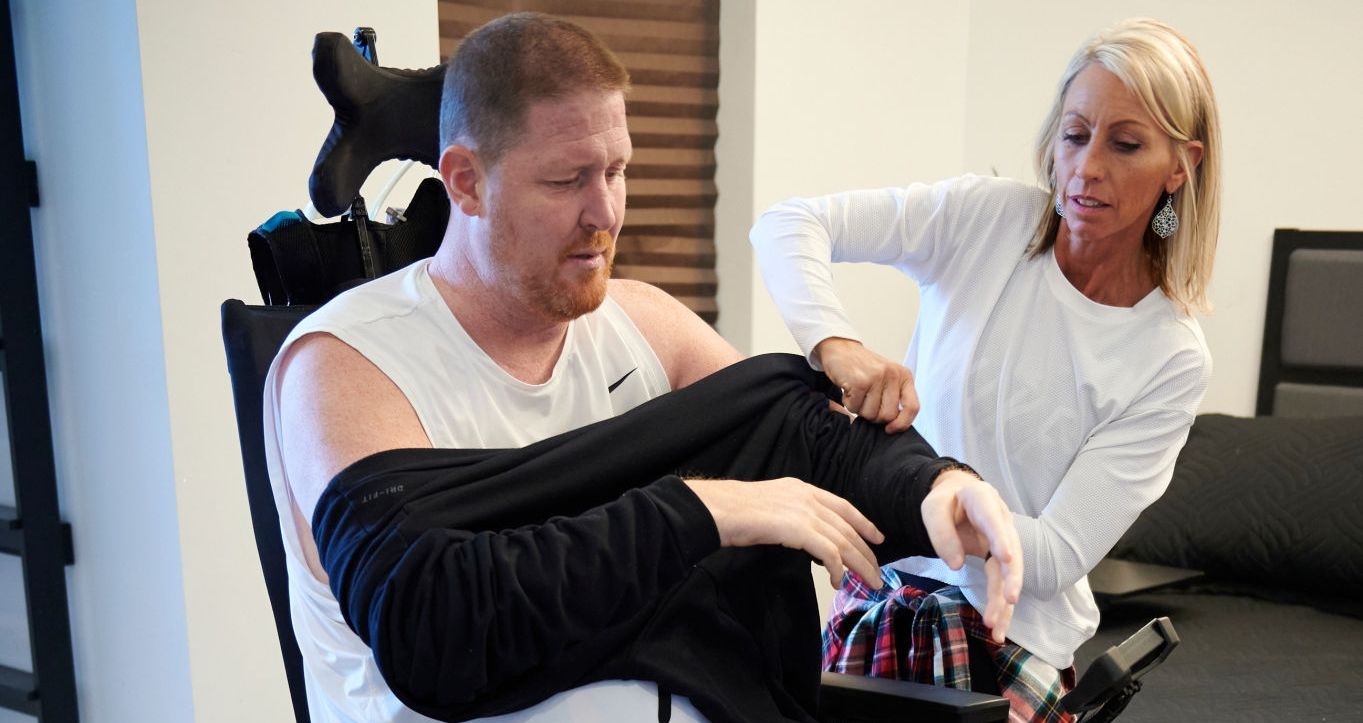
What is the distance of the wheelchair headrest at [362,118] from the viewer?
4.76 ft

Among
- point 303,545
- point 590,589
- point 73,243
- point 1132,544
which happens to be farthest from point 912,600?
point 73,243

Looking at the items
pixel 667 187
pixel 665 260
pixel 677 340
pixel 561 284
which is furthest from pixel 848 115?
pixel 561 284

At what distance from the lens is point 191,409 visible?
7.38 ft

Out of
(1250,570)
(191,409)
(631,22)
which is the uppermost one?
(631,22)

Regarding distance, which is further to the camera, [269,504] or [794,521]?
[269,504]

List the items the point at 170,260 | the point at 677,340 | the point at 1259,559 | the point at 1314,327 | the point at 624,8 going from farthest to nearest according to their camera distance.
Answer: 1. the point at 1314,327
2. the point at 624,8
3. the point at 1259,559
4. the point at 170,260
5. the point at 677,340

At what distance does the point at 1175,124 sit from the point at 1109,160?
9cm

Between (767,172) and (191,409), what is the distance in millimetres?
1474

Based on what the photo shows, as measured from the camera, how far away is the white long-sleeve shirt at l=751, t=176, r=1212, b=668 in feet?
5.28

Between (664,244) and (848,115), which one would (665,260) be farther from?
(848,115)

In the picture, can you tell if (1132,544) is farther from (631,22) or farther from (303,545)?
(303,545)

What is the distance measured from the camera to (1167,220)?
Answer: 1.68 metres

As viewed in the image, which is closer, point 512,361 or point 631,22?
point 512,361

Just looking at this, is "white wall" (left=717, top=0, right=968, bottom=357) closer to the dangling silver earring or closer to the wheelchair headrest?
the dangling silver earring
